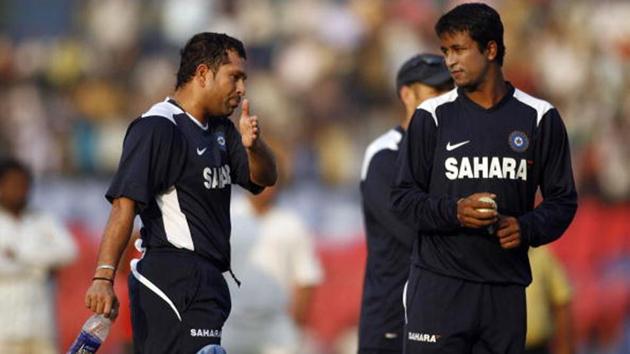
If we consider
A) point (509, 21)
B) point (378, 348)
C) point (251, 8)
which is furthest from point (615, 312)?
point (378, 348)

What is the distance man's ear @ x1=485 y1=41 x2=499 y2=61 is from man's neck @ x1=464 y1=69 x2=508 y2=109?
0.27 feet

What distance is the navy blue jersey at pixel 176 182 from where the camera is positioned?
6793 millimetres

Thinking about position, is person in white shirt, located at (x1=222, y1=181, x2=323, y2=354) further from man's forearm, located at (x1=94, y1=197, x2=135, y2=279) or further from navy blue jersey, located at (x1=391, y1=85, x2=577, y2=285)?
man's forearm, located at (x1=94, y1=197, x2=135, y2=279)

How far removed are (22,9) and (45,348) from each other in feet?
25.9

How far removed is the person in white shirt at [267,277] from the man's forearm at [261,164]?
3489 mm

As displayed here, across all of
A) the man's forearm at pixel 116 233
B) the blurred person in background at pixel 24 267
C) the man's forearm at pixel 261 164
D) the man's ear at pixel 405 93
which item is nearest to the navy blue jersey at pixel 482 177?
the man's forearm at pixel 261 164

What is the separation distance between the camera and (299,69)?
17078 mm

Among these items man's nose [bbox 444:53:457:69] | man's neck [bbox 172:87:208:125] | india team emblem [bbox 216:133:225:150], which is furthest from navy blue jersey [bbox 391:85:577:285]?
man's neck [bbox 172:87:208:125]

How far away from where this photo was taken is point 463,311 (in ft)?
22.3

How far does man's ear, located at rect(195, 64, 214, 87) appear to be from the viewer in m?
7.07

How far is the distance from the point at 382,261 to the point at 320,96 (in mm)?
8567

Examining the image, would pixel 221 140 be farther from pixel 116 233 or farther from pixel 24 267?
pixel 24 267

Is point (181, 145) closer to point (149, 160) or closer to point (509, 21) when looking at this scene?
point (149, 160)

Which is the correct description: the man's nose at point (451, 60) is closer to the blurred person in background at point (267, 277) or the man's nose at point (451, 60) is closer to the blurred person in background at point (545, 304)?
the blurred person in background at point (545, 304)
